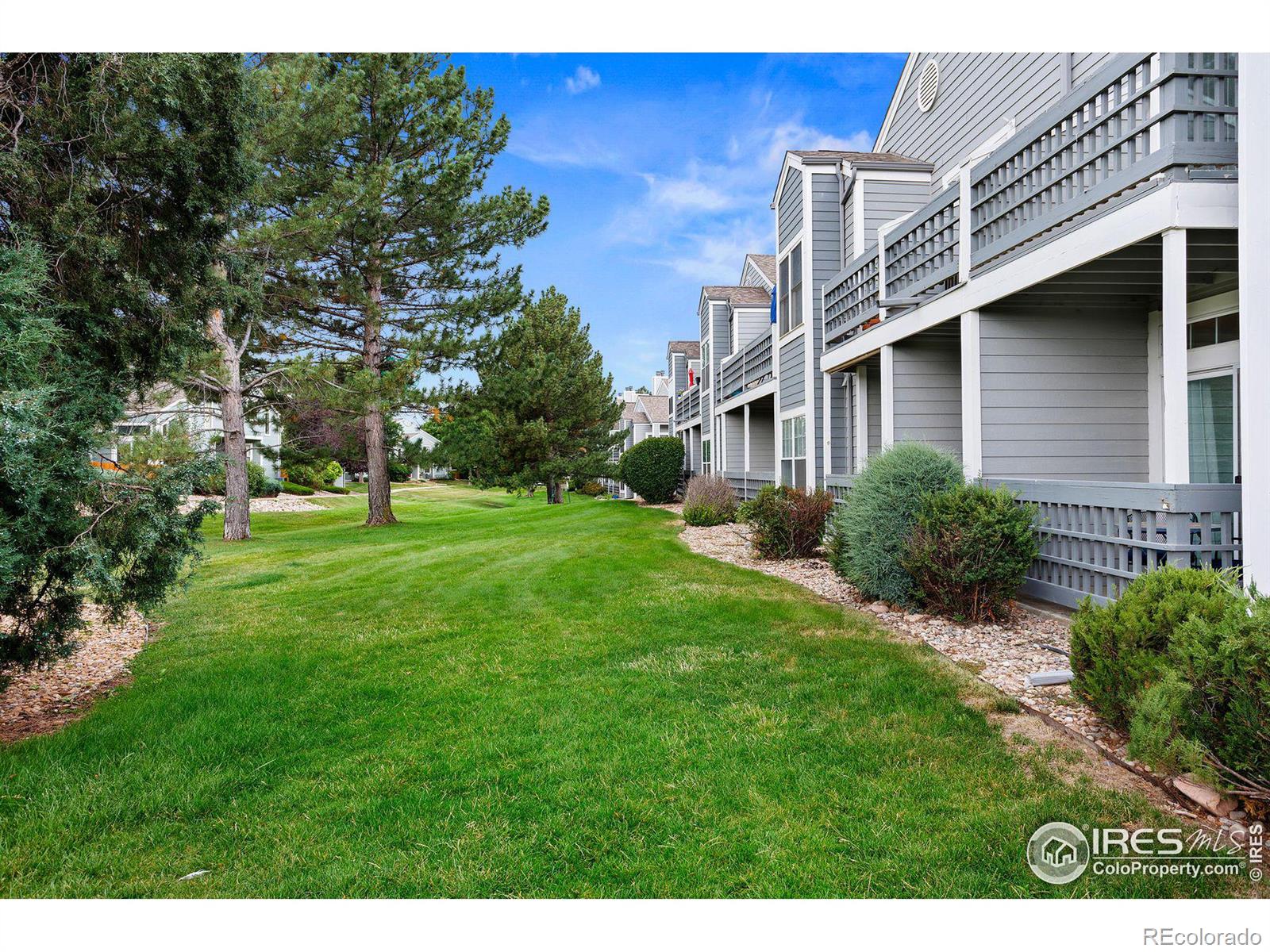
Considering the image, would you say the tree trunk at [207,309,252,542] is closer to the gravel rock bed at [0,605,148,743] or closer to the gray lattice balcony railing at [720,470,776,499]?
the gravel rock bed at [0,605,148,743]

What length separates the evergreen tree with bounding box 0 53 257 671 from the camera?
11.4 ft

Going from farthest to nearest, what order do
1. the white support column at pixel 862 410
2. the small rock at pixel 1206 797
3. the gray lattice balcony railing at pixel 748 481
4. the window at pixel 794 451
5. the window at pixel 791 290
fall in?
1. the gray lattice balcony railing at pixel 748 481
2. the window at pixel 794 451
3. the window at pixel 791 290
4. the white support column at pixel 862 410
5. the small rock at pixel 1206 797

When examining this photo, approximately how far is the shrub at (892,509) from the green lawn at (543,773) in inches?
25.1

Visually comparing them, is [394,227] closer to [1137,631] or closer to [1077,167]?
[1077,167]

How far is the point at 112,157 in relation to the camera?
13.2ft

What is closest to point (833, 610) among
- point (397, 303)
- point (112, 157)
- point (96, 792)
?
point (96, 792)

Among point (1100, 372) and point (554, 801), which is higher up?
point (1100, 372)

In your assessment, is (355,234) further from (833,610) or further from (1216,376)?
(1216,376)

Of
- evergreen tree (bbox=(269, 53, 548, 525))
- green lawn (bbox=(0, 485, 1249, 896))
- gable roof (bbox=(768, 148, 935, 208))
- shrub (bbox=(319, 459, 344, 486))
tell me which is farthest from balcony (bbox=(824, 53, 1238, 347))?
shrub (bbox=(319, 459, 344, 486))

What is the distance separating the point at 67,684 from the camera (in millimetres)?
5047

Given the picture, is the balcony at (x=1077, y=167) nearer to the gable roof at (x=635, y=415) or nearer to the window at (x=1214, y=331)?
the window at (x=1214, y=331)

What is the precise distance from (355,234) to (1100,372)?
15727mm

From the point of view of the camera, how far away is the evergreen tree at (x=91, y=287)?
348cm

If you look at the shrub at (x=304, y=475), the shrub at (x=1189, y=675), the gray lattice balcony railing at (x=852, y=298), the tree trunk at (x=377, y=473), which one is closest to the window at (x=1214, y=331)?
the gray lattice balcony railing at (x=852, y=298)
